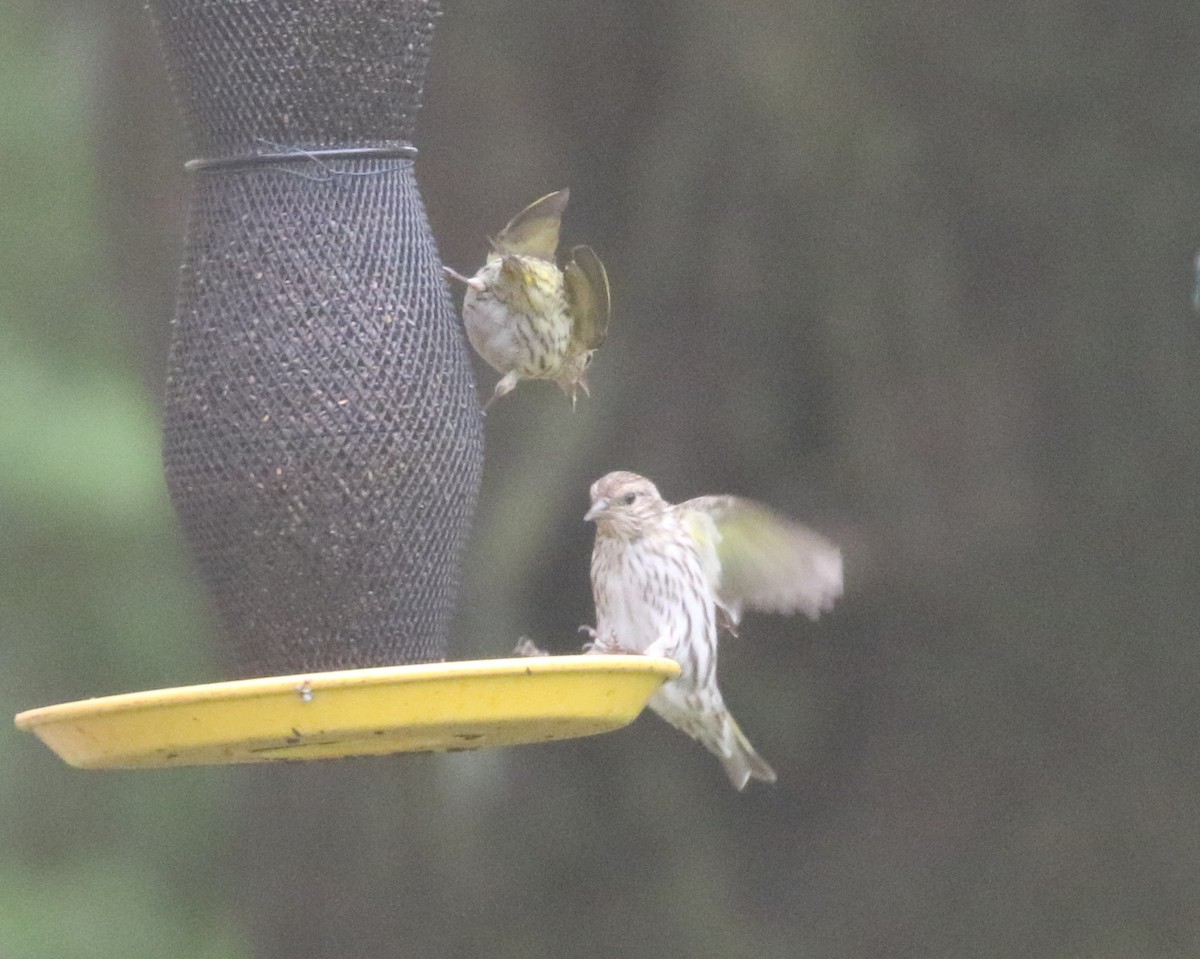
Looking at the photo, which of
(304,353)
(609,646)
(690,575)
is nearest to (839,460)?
(690,575)

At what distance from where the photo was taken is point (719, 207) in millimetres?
7316

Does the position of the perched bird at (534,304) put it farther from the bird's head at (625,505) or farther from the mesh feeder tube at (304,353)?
the mesh feeder tube at (304,353)

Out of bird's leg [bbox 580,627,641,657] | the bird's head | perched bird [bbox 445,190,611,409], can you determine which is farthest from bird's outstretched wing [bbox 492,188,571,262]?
bird's leg [bbox 580,627,641,657]

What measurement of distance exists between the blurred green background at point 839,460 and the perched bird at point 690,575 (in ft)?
3.70

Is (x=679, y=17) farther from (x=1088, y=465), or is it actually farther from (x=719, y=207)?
(x=1088, y=465)

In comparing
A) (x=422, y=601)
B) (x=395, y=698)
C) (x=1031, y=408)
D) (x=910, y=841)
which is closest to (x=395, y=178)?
(x=422, y=601)

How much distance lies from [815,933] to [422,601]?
12.0 feet

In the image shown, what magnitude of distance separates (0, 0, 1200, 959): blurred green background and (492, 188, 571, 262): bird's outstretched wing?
1.46 metres

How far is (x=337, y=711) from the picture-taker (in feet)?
11.8

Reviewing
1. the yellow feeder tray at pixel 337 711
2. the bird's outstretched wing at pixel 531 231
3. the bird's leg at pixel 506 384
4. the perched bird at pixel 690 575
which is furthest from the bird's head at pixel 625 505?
the yellow feeder tray at pixel 337 711

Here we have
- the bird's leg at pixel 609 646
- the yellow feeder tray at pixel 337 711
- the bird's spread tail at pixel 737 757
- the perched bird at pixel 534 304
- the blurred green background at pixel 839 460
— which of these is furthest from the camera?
the blurred green background at pixel 839 460

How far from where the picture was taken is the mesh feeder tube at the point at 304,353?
443 cm

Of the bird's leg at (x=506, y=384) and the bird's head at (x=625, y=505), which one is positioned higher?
the bird's leg at (x=506, y=384)

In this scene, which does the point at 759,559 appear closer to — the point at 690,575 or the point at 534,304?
the point at 690,575
